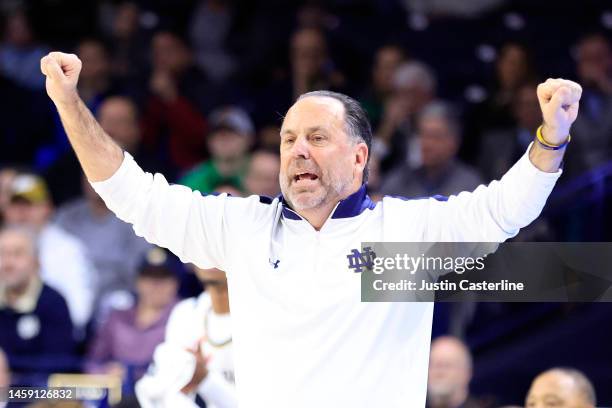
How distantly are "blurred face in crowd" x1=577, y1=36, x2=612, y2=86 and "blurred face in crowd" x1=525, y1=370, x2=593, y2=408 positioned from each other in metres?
2.87

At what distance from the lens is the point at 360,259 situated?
136 inches

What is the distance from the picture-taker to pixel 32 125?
7.98 meters

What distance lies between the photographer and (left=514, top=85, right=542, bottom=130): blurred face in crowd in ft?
22.5

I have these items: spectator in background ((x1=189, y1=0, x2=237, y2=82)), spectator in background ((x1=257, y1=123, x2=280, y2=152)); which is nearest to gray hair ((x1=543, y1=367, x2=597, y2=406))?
spectator in background ((x1=257, y1=123, x2=280, y2=152))

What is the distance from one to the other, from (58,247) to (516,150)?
263 centimetres

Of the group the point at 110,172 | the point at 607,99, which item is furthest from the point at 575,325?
A: the point at 110,172

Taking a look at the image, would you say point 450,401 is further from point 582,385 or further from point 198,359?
point 198,359

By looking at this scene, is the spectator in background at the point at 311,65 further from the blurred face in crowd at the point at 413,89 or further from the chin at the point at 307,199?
the chin at the point at 307,199

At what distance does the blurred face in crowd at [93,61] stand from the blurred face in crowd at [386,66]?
1.86 metres

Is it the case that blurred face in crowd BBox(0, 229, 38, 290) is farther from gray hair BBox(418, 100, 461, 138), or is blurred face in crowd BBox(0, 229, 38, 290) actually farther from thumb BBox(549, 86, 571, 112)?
thumb BBox(549, 86, 571, 112)

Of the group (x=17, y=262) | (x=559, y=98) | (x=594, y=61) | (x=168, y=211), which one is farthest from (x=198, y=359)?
(x=594, y=61)

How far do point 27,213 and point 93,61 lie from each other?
5.18 ft

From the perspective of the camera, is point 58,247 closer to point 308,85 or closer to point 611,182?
point 308,85

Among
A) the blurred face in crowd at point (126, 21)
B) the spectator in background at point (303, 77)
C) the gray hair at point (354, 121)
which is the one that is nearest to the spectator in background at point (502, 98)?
the spectator in background at point (303, 77)
